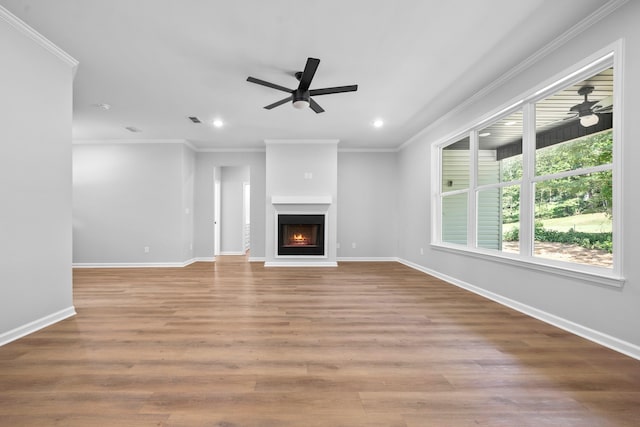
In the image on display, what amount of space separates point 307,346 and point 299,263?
3.85m

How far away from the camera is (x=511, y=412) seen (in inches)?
57.8

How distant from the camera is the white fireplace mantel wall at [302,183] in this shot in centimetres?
605

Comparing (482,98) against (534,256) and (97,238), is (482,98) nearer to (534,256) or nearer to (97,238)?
(534,256)

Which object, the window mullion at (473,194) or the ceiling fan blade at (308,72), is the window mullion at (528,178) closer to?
the window mullion at (473,194)

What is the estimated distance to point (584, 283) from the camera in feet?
7.95

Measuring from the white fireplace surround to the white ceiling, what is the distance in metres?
1.88

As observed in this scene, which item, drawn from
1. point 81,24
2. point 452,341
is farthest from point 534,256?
point 81,24

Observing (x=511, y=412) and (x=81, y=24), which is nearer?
(x=511, y=412)

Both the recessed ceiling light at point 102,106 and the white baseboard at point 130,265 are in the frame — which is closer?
the recessed ceiling light at point 102,106

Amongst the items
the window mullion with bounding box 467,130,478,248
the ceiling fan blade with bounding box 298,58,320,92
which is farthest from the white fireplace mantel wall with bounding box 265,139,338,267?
the ceiling fan blade with bounding box 298,58,320,92

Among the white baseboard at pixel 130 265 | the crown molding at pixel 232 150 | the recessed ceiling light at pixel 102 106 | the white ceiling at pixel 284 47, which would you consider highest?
the white ceiling at pixel 284 47

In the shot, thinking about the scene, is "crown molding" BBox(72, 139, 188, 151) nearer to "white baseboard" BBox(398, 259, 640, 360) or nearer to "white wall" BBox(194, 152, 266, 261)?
"white wall" BBox(194, 152, 266, 261)

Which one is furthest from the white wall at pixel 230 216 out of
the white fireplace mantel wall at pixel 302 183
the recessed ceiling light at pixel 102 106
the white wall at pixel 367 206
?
the recessed ceiling light at pixel 102 106

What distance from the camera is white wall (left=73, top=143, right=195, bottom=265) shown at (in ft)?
19.6
